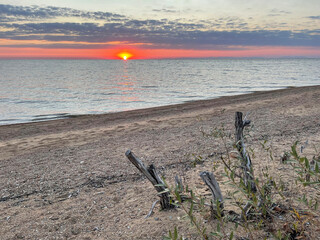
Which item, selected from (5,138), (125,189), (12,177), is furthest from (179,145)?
(5,138)

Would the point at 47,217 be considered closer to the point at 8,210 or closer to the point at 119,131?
the point at 8,210

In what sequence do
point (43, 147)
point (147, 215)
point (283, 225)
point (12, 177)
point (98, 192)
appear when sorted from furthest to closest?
point (43, 147) < point (12, 177) < point (98, 192) < point (147, 215) < point (283, 225)

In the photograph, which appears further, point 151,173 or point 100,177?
point 100,177

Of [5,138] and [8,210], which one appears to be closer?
[8,210]

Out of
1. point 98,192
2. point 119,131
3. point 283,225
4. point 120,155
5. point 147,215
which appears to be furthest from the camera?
point 119,131

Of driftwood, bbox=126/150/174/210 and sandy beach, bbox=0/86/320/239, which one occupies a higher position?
driftwood, bbox=126/150/174/210

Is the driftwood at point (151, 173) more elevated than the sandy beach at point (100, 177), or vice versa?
the driftwood at point (151, 173)

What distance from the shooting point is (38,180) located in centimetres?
665

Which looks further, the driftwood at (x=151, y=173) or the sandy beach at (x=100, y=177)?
the sandy beach at (x=100, y=177)

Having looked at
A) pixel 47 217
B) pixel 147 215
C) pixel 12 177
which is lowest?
pixel 12 177

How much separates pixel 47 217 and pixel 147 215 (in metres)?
2.00

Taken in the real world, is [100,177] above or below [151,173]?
below

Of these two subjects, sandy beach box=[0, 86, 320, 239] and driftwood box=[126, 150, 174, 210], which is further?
sandy beach box=[0, 86, 320, 239]

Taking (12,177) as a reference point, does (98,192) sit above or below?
above
